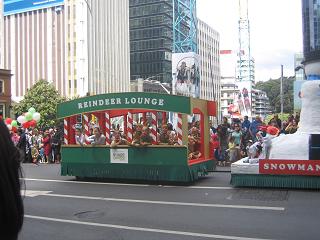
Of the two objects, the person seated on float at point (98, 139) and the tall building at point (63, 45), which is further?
the tall building at point (63, 45)

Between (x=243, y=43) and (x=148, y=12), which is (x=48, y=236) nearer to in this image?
(x=243, y=43)

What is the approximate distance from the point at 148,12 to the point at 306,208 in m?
113

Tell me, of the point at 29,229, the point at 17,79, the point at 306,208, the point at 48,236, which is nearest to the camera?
the point at 48,236

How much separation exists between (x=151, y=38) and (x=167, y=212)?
11131 cm

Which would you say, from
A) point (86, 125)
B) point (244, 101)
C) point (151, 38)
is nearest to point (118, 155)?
point (86, 125)

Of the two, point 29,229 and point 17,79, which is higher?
point 17,79

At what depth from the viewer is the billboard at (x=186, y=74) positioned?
3703 cm

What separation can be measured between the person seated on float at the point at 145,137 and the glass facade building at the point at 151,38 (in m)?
102

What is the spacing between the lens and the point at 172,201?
1054 cm

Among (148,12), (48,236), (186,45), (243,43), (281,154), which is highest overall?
(148,12)

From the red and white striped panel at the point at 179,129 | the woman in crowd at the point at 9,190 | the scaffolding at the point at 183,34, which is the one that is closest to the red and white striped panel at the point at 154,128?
the red and white striped panel at the point at 179,129

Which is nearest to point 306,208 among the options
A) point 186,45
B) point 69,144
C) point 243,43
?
point 69,144

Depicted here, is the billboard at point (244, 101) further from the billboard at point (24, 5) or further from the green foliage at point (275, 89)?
the green foliage at point (275, 89)

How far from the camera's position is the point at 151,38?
118m
